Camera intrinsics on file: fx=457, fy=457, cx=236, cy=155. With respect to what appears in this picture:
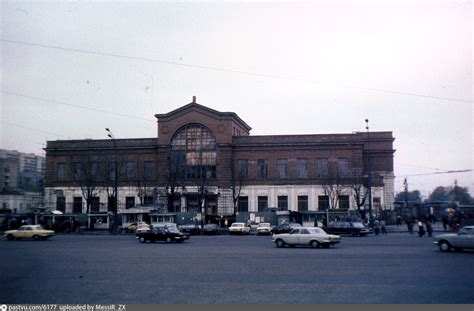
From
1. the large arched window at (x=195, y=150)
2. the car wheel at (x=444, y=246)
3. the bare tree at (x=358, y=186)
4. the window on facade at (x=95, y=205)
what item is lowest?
the car wheel at (x=444, y=246)

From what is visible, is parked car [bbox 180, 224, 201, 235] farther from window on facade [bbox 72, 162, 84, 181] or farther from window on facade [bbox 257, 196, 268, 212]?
window on facade [bbox 72, 162, 84, 181]

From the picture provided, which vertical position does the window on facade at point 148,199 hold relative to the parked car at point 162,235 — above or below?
above

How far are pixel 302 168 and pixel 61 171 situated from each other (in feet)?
119

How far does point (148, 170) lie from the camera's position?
67375 millimetres

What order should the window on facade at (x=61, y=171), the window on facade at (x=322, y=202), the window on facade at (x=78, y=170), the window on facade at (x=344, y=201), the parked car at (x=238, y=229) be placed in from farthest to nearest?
1. the window on facade at (x=61, y=171)
2. the window on facade at (x=78, y=170)
3. the window on facade at (x=322, y=202)
4. the window on facade at (x=344, y=201)
5. the parked car at (x=238, y=229)

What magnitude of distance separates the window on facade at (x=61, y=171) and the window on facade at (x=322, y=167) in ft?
124

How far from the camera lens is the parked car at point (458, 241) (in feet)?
73.0

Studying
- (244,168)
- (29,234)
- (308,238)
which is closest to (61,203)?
(244,168)

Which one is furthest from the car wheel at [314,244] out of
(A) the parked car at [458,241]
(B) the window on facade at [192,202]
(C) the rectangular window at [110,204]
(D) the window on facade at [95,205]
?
(D) the window on facade at [95,205]

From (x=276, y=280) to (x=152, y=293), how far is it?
379cm

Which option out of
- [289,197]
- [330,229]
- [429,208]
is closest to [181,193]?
[289,197]

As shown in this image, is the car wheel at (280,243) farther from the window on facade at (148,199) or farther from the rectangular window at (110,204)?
the rectangular window at (110,204)

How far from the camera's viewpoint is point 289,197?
209ft

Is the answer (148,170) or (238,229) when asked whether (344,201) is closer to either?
(238,229)
